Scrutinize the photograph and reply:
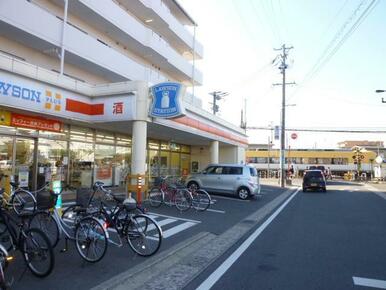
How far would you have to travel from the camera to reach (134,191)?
14.0 metres

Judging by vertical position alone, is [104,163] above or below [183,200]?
above

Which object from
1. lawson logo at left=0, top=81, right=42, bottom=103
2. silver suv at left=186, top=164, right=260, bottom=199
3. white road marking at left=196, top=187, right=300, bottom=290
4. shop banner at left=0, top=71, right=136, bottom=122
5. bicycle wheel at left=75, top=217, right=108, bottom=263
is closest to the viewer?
white road marking at left=196, top=187, right=300, bottom=290

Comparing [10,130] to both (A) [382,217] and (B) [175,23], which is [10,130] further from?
(B) [175,23]

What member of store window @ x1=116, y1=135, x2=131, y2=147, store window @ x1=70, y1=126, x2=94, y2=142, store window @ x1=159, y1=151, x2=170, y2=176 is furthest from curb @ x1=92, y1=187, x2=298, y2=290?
store window @ x1=159, y1=151, x2=170, y2=176

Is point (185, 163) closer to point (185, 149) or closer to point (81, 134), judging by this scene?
point (185, 149)

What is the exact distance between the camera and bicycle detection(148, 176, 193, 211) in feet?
42.7

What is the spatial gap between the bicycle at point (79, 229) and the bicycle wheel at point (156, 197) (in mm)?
6715

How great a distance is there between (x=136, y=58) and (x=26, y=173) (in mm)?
13767

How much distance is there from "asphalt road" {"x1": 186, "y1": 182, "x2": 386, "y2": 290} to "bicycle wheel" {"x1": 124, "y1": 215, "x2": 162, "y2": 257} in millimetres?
1224

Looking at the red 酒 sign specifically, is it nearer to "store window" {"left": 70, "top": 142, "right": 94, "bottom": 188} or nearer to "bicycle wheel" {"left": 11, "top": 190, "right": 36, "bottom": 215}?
"store window" {"left": 70, "top": 142, "right": 94, "bottom": 188}

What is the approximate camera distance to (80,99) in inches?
558


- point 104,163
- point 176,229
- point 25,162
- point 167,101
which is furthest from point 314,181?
point 25,162

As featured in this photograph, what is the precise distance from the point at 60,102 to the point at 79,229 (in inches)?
309

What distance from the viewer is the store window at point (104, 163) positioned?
17.6 meters
